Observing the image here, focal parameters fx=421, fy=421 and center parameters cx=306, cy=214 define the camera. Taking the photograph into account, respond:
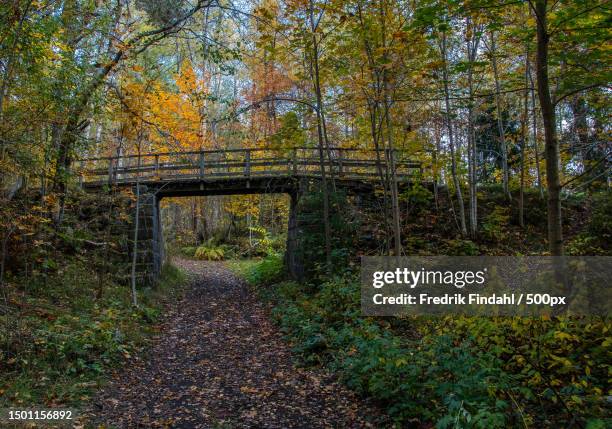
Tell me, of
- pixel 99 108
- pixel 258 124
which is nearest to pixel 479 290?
pixel 99 108

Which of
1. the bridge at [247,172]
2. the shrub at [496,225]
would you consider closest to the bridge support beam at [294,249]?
the bridge at [247,172]

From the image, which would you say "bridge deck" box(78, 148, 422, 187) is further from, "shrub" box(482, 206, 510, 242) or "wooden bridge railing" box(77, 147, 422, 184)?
"shrub" box(482, 206, 510, 242)

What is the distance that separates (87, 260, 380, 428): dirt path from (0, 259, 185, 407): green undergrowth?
45 centimetres

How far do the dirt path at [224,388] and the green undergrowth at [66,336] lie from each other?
0.45 m

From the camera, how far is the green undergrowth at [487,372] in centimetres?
376

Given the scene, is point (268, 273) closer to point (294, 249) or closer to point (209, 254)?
point (294, 249)

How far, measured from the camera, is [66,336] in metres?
7.32

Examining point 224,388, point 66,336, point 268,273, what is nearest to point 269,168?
point 268,273

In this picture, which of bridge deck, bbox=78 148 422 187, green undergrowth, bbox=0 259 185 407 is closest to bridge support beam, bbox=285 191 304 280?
bridge deck, bbox=78 148 422 187

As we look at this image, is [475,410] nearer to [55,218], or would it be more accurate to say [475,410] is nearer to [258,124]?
[55,218]

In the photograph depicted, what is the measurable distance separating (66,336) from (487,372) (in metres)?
6.76

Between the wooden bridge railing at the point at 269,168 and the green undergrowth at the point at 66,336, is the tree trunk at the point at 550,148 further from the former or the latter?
the wooden bridge railing at the point at 269,168

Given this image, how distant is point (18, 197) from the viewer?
12.0m

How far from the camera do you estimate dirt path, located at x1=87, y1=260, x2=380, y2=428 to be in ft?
17.7
